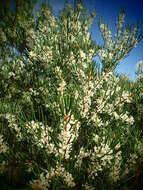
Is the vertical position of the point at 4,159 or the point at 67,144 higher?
the point at 4,159

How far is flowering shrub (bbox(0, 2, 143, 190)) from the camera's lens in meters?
1.94

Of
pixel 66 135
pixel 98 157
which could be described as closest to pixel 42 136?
pixel 66 135

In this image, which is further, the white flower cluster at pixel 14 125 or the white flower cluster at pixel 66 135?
the white flower cluster at pixel 14 125

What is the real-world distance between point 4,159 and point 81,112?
157cm

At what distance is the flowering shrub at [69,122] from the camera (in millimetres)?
1942

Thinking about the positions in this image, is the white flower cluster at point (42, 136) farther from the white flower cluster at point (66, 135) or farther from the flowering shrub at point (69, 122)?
the white flower cluster at point (66, 135)

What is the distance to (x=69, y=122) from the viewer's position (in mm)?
1820

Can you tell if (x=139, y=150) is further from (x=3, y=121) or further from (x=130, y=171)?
(x=3, y=121)

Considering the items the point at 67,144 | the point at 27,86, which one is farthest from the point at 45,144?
the point at 27,86

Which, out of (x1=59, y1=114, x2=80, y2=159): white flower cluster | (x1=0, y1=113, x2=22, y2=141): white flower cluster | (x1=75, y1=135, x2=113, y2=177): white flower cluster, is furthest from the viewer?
(x1=0, y1=113, x2=22, y2=141): white flower cluster

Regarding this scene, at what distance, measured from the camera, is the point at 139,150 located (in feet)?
7.29

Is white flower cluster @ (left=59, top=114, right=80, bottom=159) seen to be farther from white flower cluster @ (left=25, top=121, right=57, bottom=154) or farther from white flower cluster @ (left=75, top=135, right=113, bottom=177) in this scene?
white flower cluster @ (left=75, top=135, right=113, bottom=177)

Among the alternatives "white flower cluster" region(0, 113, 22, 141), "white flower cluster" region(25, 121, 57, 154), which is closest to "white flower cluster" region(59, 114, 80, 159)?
"white flower cluster" region(25, 121, 57, 154)

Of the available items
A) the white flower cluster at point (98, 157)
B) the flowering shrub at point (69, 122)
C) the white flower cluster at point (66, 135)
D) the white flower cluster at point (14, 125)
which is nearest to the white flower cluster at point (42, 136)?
the flowering shrub at point (69, 122)
